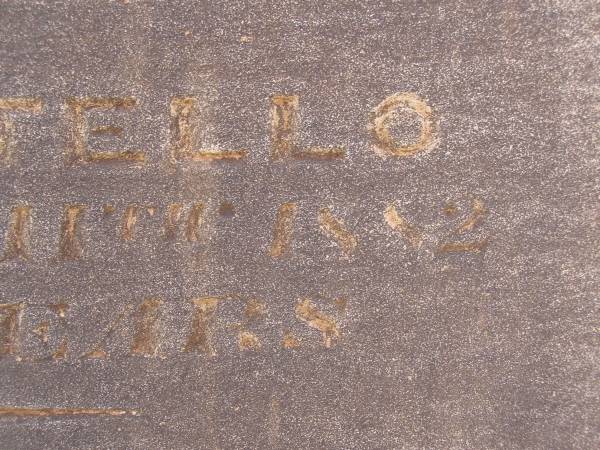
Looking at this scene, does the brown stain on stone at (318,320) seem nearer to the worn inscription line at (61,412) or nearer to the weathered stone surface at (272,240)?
the weathered stone surface at (272,240)

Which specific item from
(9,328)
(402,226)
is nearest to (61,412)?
(9,328)

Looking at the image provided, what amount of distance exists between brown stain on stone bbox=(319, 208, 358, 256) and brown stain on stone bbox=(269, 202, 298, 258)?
0.09 metres

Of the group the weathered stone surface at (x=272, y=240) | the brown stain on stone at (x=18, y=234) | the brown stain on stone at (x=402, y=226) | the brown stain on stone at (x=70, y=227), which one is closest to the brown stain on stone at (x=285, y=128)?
the weathered stone surface at (x=272, y=240)

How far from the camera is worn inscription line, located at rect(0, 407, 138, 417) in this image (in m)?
1.82

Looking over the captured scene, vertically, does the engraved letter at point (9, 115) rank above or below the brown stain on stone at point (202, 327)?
above

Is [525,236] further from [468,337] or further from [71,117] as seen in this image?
[71,117]

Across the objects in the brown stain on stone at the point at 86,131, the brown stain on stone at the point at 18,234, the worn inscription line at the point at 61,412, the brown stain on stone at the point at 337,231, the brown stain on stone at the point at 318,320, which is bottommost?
the worn inscription line at the point at 61,412

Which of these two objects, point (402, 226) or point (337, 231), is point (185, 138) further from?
point (402, 226)

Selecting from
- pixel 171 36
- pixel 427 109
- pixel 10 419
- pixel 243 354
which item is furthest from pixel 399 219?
pixel 10 419

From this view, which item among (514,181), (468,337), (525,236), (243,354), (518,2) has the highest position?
(518,2)

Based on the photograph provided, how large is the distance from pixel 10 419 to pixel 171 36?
129 centimetres

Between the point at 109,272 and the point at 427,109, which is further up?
the point at 427,109

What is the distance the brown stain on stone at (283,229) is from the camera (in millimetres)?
1820

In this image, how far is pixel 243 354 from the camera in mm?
1824
